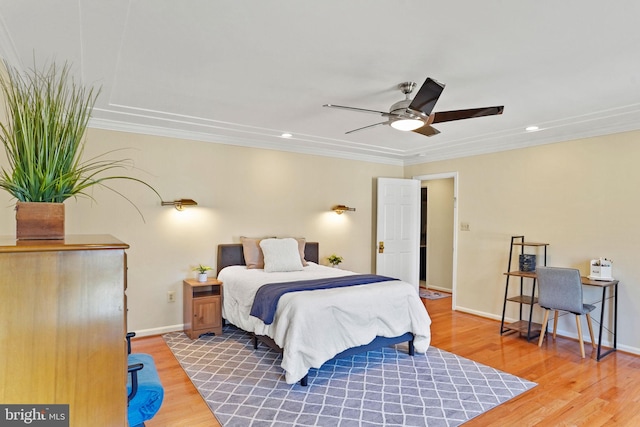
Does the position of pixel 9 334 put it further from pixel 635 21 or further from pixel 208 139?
pixel 208 139

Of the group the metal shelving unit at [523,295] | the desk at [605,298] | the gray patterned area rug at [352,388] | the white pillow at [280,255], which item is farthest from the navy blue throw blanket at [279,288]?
the desk at [605,298]

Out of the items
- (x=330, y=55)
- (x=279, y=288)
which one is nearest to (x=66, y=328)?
(x=330, y=55)

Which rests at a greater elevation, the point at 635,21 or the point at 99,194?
the point at 635,21

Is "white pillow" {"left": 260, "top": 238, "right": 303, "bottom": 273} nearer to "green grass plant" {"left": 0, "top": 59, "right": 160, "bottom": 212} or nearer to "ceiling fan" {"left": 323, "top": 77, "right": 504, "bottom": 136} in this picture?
"ceiling fan" {"left": 323, "top": 77, "right": 504, "bottom": 136}

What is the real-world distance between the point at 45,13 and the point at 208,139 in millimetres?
2782

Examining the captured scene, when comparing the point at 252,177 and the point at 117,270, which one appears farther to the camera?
the point at 252,177

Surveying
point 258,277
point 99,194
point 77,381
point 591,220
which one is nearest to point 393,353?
point 258,277

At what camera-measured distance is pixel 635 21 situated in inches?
79.7

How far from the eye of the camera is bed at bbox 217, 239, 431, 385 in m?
3.04

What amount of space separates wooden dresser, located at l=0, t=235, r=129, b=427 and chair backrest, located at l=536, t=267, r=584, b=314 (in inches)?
165

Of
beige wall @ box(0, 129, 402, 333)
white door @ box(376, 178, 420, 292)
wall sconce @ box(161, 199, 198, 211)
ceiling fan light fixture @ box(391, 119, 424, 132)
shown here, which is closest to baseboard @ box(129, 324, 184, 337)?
beige wall @ box(0, 129, 402, 333)

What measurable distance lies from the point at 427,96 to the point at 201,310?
11.0ft

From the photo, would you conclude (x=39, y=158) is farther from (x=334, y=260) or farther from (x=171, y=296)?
(x=334, y=260)

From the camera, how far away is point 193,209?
4660 millimetres
